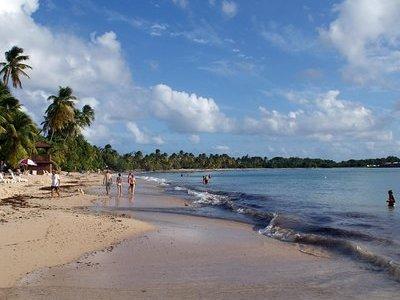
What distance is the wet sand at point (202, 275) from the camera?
25.3 feet

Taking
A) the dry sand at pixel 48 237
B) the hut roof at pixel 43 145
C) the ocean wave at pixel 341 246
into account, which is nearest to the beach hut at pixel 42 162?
the hut roof at pixel 43 145

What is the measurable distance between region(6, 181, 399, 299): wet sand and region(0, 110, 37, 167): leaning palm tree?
3212 centimetres

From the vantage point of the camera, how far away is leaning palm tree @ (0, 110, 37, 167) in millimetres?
41219

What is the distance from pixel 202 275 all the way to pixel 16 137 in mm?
36533

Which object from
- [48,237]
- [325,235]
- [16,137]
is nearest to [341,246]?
[325,235]

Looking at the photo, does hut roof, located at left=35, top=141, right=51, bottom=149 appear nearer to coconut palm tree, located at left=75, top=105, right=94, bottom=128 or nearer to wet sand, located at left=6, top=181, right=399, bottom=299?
coconut palm tree, located at left=75, top=105, right=94, bottom=128

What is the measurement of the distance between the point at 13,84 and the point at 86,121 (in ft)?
117

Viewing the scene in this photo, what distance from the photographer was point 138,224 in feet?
53.9

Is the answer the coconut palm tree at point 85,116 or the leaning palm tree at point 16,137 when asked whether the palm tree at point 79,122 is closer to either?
the coconut palm tree at point 85,116

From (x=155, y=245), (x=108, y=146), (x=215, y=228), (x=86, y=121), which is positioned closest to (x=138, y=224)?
(x=215, y=228)

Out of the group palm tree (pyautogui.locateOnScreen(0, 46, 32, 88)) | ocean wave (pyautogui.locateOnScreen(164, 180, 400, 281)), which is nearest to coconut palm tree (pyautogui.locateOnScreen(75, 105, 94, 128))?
palm tree (pyautogui.locateOnScreen(0, 46, 32, 88))

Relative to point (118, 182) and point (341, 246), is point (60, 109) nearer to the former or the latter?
point (118, 182)

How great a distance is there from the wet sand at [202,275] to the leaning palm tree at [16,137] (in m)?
32.1

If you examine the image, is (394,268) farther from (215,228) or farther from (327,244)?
(215,228)
